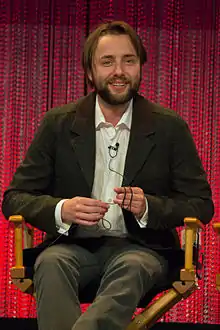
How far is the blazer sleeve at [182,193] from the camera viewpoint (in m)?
3.28

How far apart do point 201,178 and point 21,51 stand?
5.32 feet

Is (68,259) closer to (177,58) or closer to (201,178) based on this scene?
(201,178)

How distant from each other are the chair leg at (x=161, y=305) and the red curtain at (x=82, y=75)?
4.45ft

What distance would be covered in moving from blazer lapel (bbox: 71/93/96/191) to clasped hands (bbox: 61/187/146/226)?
0.22 metres

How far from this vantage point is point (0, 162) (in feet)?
15.1

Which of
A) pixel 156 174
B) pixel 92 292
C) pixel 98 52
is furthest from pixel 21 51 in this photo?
pixel 92 292

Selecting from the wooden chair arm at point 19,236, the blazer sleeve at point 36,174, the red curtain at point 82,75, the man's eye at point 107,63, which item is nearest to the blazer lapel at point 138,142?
the man's eye at point 107,63

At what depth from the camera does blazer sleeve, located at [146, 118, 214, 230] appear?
10.8 ft

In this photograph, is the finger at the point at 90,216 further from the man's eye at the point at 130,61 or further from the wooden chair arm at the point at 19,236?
the man's eye at the point at 130,61

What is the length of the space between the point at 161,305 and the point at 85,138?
76cm


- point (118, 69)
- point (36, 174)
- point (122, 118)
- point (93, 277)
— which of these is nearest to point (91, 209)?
point (93, 277)

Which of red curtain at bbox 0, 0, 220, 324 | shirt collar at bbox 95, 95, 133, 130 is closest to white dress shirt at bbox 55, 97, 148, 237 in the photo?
shirt collar at bbox 95, 95, 133, 130

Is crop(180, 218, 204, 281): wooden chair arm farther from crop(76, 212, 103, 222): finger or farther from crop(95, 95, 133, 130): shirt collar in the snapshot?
crop(95, 95, 133, 130): shirt collar

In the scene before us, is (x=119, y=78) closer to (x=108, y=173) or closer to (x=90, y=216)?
(x=108, y=173)
